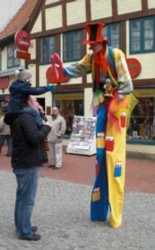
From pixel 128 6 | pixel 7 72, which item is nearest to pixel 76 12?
pixel 128 6

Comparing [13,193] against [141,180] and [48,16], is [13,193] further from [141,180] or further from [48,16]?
[48,16]

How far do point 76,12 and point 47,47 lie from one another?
1836 mm

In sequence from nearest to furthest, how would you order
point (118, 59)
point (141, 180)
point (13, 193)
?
point (118, 59)
point (13, 193)
point (141, 180)

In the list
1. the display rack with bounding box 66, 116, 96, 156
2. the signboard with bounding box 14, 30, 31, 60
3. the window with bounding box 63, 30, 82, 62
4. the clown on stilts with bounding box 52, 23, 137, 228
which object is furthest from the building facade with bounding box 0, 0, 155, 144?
the clown on stilts with bounding box 52, 23, 137, 228

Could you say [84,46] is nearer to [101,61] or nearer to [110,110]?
[101,61]

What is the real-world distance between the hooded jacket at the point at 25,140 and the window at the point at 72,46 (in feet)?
32.8

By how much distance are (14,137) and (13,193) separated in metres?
2.82

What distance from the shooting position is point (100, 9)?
13.0 metres

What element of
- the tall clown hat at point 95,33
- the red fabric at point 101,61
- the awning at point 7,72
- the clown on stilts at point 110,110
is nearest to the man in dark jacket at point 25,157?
the clown on stilts at point 110,110

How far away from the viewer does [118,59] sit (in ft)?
15.1

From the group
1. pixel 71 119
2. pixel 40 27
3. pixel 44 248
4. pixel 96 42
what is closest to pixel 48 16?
pixel 40 27

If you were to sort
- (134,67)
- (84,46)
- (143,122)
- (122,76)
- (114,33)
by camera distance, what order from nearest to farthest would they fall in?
1. (122,76)
2. (134,67)
3. (143,122)
4. (114,33)
5. (84,46)

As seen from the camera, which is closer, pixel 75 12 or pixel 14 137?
pixel 14 137

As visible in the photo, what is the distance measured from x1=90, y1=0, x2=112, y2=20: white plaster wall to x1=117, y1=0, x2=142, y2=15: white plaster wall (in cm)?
40
